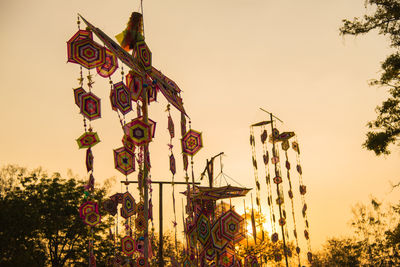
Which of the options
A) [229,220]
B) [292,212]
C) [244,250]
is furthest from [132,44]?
[244,250]

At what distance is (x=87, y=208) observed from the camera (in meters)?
5.91

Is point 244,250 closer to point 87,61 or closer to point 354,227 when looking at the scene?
point 354,227

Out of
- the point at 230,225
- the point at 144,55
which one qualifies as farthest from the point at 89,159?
the point at 230,225

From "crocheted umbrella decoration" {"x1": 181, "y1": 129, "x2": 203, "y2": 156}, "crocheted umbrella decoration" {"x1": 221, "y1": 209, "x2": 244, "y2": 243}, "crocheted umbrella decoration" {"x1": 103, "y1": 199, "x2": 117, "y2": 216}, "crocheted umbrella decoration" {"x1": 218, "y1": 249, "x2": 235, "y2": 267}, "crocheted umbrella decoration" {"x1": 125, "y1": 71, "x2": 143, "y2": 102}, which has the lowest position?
"crocheted umbrella decoration" {"x1": 218, "y1": 249, "x2": 235, "y2": 267}

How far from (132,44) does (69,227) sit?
17316 millimetres

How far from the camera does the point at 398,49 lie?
425 inches

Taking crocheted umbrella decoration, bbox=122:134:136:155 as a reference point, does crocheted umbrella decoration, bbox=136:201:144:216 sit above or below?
below

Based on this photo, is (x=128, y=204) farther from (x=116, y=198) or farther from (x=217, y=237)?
(x=217, y=237)

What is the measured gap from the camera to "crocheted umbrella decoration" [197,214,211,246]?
7.51 m

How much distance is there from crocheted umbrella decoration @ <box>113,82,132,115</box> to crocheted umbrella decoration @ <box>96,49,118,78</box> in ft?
1.59

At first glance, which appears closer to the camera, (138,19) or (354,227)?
(138,19)

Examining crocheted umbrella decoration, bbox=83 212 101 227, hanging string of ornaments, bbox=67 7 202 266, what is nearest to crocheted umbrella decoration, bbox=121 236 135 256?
hanging string of ornaments, bbox=67 7 202 266

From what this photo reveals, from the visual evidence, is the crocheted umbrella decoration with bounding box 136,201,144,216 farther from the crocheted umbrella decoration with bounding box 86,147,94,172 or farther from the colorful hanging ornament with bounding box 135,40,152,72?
the colorful hanging ornament with bounding box 135,40,152,72

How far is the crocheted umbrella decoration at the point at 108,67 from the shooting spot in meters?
6.57
